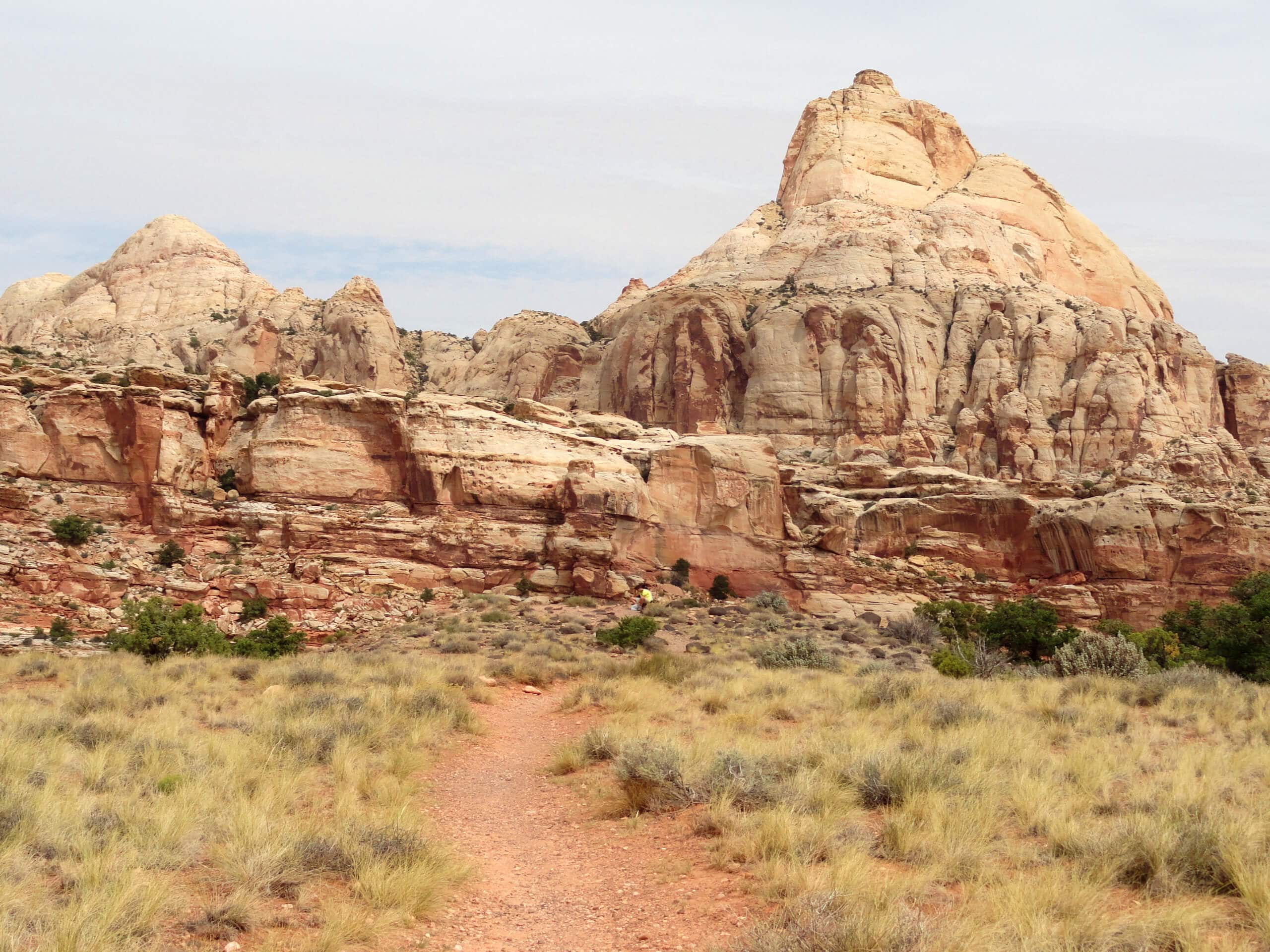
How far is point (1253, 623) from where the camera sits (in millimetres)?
26516

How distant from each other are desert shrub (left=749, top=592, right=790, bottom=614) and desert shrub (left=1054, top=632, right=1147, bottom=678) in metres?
17.5

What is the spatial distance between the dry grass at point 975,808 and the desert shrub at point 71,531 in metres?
26.5

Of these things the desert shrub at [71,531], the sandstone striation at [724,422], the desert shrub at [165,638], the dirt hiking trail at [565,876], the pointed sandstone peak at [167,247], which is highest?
the pointed sandstone peak at [167,247]

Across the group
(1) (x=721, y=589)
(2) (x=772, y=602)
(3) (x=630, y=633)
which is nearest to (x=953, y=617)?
(2) (x=772, y=602)

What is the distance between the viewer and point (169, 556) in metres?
35.4

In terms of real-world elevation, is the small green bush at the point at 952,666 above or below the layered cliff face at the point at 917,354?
below

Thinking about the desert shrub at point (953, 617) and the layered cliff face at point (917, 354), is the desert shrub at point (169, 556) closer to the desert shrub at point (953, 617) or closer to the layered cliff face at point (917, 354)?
the desert shrub at point (953, 617)

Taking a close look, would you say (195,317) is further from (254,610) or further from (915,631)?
(915,631)

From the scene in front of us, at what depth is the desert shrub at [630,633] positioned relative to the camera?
2845cm

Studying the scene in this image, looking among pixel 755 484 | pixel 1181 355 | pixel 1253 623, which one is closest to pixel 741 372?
pixel 755 484

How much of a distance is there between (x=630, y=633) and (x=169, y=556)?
62.0ft

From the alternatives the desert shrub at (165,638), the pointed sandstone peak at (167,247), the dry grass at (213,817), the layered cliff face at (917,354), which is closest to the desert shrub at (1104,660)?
the dry grass at (213,817)

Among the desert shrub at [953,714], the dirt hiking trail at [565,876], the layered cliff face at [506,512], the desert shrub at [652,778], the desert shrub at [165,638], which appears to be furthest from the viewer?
the layered cliff face at [506,512]

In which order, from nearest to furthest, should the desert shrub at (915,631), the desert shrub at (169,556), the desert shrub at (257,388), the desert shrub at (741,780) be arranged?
the desert shrub at (741,780)
the desert shrub at (915,631)
the desert shrub at (169,556)
the desert shrub at (257,388)
